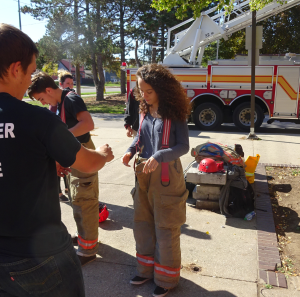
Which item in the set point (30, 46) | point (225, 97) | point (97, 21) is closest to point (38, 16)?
point (97, 21)

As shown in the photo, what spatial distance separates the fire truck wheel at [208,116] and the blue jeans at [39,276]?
10566 mm

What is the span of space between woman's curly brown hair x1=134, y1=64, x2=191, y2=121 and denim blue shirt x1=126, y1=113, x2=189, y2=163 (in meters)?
0.08

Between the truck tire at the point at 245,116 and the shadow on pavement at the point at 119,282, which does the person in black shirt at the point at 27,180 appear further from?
the truck tire at the point at 245,116

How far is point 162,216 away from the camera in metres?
2.69

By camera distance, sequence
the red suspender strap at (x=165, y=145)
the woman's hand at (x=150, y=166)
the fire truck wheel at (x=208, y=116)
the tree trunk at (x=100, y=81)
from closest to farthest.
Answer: the woman's hand at (x=150, y=166) → the red suspender strap at (x=165, y=145) → the fire truck wheel at (x=208, y=116) → the tree trunk at (x=100, y=81)

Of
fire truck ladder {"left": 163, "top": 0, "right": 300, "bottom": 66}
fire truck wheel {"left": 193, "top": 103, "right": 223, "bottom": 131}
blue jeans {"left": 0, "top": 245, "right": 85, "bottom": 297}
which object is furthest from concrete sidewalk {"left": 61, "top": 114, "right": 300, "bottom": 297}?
fire truck ladder {"left": 163, "top": 0, "right": 300, "bottom": 66}

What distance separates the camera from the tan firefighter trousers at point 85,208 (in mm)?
3213

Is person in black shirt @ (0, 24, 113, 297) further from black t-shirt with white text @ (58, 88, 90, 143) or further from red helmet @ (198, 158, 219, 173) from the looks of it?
red helmet @ (198, 158, 219, 173)

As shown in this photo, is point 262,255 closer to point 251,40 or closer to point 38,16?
A: point 251,40

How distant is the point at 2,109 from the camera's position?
→ 53.5 inches

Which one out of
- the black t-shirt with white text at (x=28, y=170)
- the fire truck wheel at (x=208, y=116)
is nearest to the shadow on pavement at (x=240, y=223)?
the black t-shirt with white text at (x=28, y=170)

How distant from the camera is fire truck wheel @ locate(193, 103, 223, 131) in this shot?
1165cm

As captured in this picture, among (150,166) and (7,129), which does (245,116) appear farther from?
(7,129)

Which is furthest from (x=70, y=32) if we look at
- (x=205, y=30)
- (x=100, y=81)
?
(x=205, y=30)
